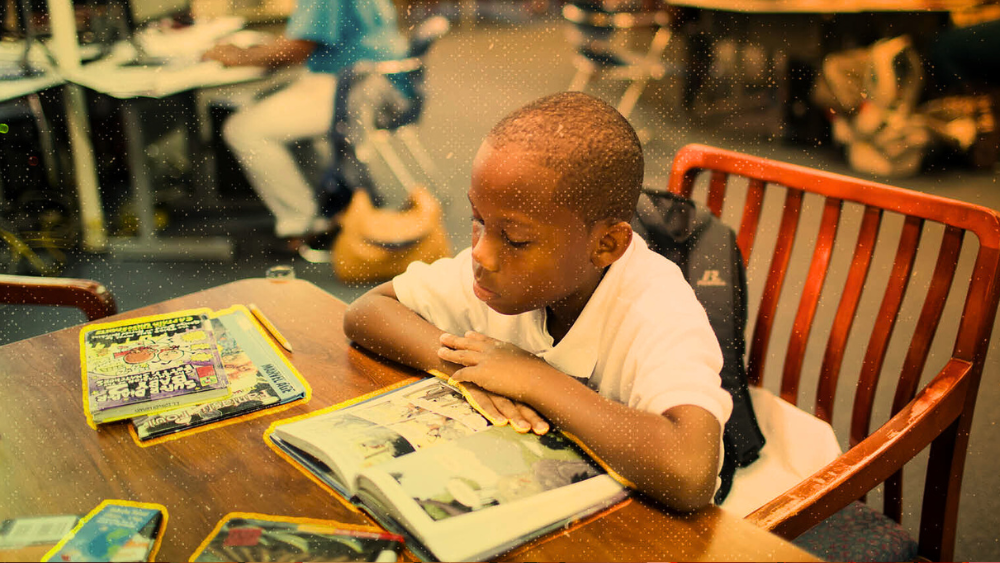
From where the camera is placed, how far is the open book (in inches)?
29.2

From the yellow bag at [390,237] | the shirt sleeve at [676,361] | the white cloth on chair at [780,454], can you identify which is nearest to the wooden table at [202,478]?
the shirt sleeve at [676,361]

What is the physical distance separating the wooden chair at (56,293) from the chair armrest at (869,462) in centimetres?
110

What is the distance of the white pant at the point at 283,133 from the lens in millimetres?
3318

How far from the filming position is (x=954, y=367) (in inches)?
43.8

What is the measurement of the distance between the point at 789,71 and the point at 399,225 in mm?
3508

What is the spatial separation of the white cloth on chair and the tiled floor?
88 centimetres

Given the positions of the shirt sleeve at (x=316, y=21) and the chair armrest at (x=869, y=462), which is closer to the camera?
the chair armrest at (x=869, y=462)

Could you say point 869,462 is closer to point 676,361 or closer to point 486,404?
point 676,361

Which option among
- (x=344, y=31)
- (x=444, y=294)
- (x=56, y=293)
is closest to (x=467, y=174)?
(x=344, y=31)

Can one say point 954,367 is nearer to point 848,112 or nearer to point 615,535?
point 615,535

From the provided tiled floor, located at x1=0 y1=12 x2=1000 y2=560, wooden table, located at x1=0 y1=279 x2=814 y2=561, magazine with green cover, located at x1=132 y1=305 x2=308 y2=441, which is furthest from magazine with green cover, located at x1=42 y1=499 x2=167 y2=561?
tiled floor, located at x1=0 y1=12 x2=1000 y2=560

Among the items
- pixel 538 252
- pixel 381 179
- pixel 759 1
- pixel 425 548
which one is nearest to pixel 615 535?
pixel 425 548

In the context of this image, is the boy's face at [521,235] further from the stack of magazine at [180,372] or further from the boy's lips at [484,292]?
the stack of magazine at [180,372]

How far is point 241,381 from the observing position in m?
1.07
